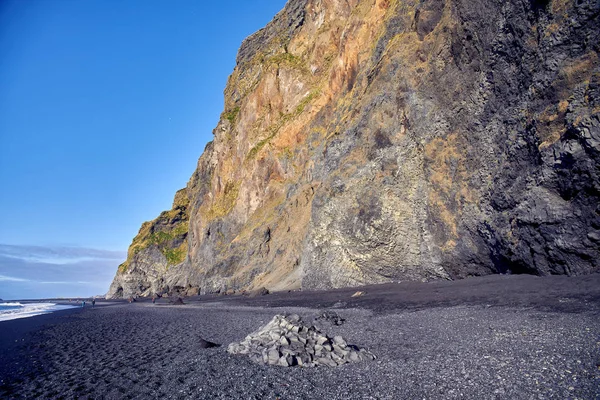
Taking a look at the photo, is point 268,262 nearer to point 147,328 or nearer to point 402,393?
point 147,328

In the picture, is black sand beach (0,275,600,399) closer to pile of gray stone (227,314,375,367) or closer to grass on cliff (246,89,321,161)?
pile of gray stone (227,314,375,367)

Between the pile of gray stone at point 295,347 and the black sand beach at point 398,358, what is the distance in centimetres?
35

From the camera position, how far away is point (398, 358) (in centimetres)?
892

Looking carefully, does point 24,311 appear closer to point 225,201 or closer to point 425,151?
point 225,201

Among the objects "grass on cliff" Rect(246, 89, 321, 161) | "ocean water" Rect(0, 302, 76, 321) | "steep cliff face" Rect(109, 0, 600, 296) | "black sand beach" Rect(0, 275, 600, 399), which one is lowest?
"black sand beach" Rect(0, 275, 600, 399)

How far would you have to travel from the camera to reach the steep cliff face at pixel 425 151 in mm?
14812

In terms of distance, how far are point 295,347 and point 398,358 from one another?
9.59ft

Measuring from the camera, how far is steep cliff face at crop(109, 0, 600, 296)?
14.8m

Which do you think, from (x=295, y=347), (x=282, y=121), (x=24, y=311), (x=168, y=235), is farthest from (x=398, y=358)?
(x=168, y=235)

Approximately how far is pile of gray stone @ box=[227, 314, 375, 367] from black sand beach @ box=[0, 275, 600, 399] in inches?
13.7

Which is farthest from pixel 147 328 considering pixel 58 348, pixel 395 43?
pixel 395 43

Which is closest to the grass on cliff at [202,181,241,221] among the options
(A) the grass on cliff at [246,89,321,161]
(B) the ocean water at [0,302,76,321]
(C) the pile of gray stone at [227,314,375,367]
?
(A) the grass on cliff at [246,89,321,161]

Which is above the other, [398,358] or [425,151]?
[425,151]

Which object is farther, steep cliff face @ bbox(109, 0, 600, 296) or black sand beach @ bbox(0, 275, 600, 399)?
steep cliff face @ bbox(109, 0, 600, 296)
